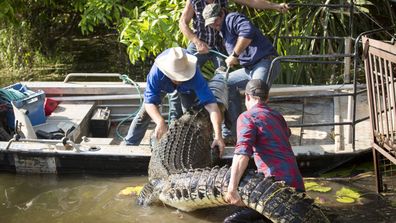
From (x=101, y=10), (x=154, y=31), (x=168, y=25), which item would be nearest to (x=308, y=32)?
(x=168, y=25)

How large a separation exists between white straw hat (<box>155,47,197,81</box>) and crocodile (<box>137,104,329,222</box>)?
0.50m

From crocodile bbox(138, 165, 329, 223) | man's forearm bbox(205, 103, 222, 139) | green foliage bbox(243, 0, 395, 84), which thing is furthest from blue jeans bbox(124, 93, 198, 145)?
green foliage bbox(243, 0, 395, 84)

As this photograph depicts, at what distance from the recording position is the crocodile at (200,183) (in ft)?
14.6

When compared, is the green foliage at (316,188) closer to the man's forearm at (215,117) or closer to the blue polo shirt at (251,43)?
the man's forearm at (215,117)

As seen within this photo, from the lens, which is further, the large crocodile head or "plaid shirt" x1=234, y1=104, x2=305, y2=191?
the large crocodile head

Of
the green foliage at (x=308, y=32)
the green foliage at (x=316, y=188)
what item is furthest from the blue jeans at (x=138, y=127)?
the green foliage at (x=308, y=32)

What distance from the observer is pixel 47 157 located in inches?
252

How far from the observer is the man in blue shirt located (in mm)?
6062

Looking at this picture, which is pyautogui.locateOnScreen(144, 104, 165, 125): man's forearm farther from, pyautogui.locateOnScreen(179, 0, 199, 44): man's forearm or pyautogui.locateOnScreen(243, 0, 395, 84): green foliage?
pyautogui.locateOnScreen(243, 0, 395, 84): green foliage

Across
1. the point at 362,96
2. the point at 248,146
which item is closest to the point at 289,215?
the point at 248,146

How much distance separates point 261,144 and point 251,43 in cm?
194

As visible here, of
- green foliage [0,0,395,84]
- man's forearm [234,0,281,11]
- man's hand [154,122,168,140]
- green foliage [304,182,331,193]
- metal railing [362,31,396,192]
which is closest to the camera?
metal railing [362,31,396,192]

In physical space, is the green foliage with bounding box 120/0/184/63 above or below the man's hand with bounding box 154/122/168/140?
above

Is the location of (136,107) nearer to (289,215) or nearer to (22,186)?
(22,186)
